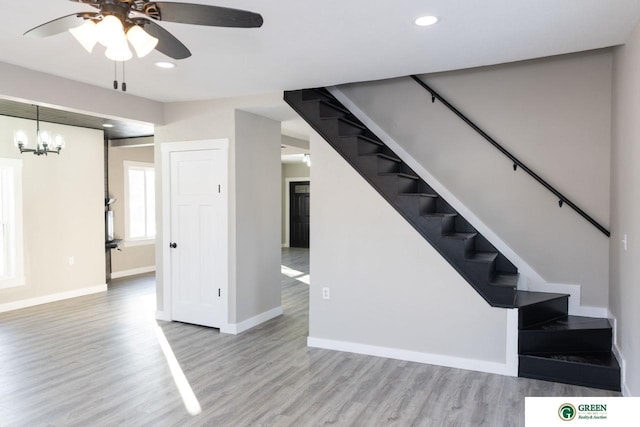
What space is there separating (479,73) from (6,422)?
190 inches

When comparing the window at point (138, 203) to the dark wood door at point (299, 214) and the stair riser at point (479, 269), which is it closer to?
the dark wood door at point (299, 214)

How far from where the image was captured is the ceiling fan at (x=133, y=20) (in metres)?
1.88

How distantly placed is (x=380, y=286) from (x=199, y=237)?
2.19 m

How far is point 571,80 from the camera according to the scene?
3.96 metres

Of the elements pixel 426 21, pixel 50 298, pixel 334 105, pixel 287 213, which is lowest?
pixel 50 298

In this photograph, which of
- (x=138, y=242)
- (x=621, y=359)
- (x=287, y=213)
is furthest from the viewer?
(x=287, y=213)

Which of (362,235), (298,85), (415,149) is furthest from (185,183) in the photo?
(415,149)

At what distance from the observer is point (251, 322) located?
5.01 m

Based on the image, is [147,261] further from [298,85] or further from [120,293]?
[298,85]

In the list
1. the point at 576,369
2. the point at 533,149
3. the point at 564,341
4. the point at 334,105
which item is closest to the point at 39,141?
the point at 334,105

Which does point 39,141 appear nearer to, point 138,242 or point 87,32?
point 138,242

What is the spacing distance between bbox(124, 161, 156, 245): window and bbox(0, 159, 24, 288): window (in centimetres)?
232

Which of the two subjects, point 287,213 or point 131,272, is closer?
point 131,272

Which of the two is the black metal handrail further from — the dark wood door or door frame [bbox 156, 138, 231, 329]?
the dark wood door
